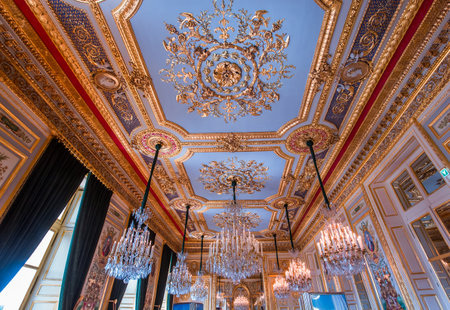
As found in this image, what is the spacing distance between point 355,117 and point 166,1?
13.2ft

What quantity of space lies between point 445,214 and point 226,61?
14.1 feet

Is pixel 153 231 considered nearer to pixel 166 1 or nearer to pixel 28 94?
pixel 28 94

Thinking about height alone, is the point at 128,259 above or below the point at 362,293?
above

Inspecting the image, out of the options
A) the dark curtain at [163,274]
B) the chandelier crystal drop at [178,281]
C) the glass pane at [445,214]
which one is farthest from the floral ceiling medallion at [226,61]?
the dark curtain at [163,274]

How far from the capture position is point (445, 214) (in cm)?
358

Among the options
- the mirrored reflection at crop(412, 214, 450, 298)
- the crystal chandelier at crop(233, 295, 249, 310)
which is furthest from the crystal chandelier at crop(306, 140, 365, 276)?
the crystal chandelier at crop(233, 295, 249, 310)

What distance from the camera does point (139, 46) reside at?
349 cm

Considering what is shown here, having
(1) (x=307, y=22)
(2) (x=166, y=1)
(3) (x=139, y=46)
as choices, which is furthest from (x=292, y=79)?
(3) (x=139, y=46)

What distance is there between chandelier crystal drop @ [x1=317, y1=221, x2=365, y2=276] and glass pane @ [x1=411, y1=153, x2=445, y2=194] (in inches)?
59.9

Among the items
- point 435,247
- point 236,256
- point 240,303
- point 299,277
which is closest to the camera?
point 435,247

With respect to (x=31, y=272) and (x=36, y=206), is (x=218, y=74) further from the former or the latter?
(x=31, y=272)

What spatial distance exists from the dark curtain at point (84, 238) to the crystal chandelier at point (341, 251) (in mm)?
4694

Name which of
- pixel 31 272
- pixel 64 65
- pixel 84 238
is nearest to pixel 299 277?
pixel 84 238

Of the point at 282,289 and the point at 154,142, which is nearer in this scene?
the point at 154,142
